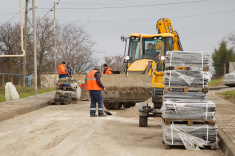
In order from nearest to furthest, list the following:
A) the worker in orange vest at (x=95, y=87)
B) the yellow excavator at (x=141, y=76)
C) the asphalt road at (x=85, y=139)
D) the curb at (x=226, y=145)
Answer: the curb at (x=226, y=145) → the asphalt road at (x=85, y=139) → the yellow excavator at (x=141, y=76) → the worker in orange vest at (x=95, y=87)

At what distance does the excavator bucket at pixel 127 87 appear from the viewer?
1339cm

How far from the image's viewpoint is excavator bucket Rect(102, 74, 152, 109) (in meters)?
13.4

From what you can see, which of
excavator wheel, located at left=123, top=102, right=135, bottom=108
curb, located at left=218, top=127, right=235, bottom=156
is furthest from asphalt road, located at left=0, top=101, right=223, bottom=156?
excavator wheel, located at left=123, top=102, right=135, bottom=108

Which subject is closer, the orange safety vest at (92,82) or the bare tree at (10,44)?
the orange safety vest at (92,82)

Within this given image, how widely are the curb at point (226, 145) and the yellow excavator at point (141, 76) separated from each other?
302 centimetres

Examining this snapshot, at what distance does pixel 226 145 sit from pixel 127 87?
6.47 m

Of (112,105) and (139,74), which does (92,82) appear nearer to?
(139,74)

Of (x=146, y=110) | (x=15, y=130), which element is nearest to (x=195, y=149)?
(x=146, y=110)

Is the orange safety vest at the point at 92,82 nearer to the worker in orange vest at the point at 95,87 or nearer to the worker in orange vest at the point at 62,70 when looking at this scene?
the worker in orange vest at the point at 95,87

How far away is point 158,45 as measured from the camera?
15.3 meters

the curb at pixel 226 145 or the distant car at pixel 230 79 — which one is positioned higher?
the distant car at pixel 230 79

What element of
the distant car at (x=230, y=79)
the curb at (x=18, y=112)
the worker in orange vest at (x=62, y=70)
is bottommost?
the curb at (x=18, y=112)

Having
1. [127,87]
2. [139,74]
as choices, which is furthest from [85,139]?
[139,74]

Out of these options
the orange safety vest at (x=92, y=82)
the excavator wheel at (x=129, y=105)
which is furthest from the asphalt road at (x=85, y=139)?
the excavator wheel at (x=129, y=105)
